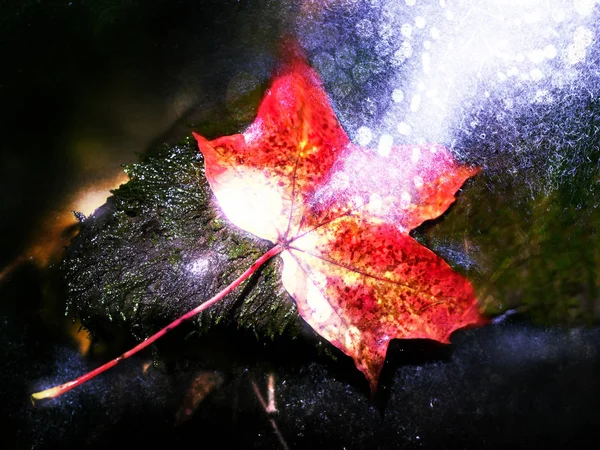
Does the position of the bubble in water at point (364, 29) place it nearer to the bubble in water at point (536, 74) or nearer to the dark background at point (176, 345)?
the dark background at point (176, 345)

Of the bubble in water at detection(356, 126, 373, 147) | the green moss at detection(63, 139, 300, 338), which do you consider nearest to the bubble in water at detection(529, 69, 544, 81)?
the bubble in water at detection(356, 126, 373, 147)

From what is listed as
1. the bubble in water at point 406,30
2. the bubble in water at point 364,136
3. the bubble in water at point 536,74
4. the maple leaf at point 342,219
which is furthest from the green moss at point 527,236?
the bubble in water at point 406,30

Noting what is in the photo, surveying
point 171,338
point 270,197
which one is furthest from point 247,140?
point 171,338

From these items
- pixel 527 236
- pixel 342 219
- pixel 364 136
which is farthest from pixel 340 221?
pixel 527 236

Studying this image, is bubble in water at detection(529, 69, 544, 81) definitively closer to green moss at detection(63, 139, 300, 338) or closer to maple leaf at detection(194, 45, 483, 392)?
maple leaf at detection(194, 45, 483, 392)

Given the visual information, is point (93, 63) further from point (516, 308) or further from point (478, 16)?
point (516, 308)

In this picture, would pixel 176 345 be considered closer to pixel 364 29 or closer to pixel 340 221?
pixel 340 221
